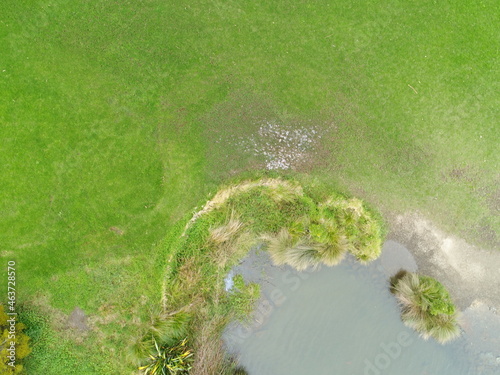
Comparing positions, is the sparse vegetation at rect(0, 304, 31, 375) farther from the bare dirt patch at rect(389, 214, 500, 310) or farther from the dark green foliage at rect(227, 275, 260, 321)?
the bare dirt patch at rect(389, 214, 500, 310)

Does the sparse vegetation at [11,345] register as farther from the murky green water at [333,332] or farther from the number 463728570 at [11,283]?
the murky green water at [333,332]

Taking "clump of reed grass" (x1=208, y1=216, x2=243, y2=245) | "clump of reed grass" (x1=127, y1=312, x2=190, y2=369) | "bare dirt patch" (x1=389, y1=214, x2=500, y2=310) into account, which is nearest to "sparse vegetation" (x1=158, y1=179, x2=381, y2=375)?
"clump of reed grass" (x1=208, y1=216, x2=243, y2=245)

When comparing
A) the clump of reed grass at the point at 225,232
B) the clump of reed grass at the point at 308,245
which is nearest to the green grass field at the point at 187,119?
the clump of reed grass at the point at 225,232

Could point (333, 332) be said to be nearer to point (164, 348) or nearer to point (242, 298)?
point (242, 298)

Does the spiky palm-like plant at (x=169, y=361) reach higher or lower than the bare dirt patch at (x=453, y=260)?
lower

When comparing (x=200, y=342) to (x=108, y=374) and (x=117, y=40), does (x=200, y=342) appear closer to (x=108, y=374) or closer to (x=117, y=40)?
(x=108, y=374)

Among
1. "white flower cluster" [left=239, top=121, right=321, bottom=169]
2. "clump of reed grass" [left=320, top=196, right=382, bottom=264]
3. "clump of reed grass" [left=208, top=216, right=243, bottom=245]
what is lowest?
"clump of reed grass" [left=208, top=216, right=243, bottom=245]

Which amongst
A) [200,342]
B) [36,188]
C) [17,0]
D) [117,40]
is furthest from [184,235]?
[17,0]
